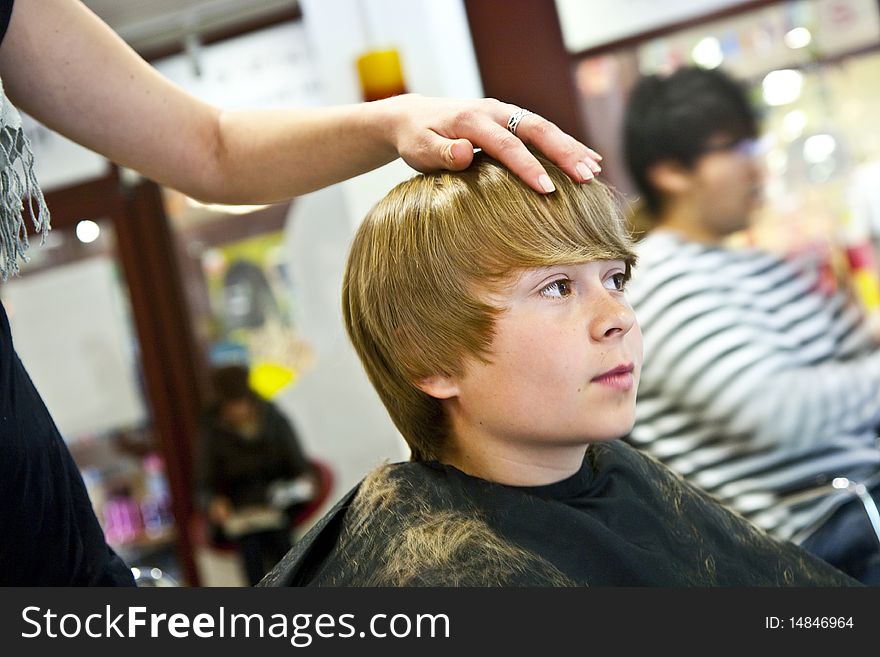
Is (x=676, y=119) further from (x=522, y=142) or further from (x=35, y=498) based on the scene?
(x=35, y=498)

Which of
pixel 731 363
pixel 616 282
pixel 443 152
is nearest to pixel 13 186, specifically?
pixel 443 152

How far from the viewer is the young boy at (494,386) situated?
3.52 feet

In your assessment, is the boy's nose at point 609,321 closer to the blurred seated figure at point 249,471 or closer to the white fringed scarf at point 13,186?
the white fringed scarf at point 13,186

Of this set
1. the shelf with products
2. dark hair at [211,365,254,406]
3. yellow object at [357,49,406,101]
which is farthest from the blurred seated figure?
yellow object at [357,49,406,101]

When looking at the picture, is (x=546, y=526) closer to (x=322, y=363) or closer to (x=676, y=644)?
(x=676, y=644)

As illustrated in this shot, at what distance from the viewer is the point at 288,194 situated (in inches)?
48.5

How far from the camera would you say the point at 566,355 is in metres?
1.07

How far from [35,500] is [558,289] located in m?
0.59

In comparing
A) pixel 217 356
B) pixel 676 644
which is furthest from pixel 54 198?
pixel 676 644

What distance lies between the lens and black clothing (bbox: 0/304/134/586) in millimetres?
1001

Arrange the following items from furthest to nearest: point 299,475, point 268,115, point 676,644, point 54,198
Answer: point 54,198, point 299,475, point 268,115, point 676,644

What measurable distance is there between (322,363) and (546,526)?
3.54 m

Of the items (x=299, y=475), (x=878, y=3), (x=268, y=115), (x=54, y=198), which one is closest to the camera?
(x=268, y=115)

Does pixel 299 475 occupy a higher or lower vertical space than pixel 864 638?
lower
